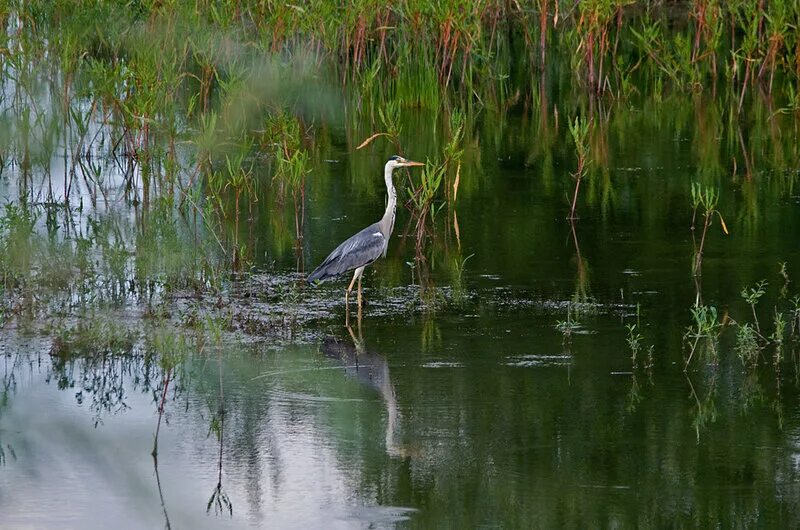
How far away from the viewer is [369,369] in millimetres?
6801

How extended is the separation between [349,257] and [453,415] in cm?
218

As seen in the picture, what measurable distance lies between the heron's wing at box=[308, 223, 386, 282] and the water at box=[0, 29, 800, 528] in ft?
0.61

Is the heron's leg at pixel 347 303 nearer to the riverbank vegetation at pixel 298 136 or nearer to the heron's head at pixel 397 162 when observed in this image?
the riverbank vegetation at pixel 298 136

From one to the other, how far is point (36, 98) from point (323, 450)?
6.77 metres

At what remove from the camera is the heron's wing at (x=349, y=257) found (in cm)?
805

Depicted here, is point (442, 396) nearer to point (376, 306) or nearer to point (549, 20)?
point (376, 306)

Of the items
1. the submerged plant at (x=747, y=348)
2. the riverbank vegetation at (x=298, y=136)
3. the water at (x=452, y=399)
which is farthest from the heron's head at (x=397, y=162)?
the submerged plant at (x=747, y=348)

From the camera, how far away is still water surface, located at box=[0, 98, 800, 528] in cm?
513

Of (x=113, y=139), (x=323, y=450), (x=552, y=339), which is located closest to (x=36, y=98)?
(x=113, y=139)

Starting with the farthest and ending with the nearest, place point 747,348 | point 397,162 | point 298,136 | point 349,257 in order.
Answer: point 298,136 → point 397,162 → point 349,257 → point 747,348

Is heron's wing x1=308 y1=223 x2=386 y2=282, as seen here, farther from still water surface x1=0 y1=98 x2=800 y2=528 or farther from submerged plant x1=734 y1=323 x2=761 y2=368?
submerged plant x1=734 y1=323 x2=761 y2=368

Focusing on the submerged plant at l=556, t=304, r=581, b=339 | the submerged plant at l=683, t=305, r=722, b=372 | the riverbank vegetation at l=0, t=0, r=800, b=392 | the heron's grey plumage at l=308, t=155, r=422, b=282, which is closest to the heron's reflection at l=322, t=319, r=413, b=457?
the riverbank vegetation at l=0, t=0, r=800, b=392

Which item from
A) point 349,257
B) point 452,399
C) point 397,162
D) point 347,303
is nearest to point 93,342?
point 347,303

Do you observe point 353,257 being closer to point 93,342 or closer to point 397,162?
point 397,162
